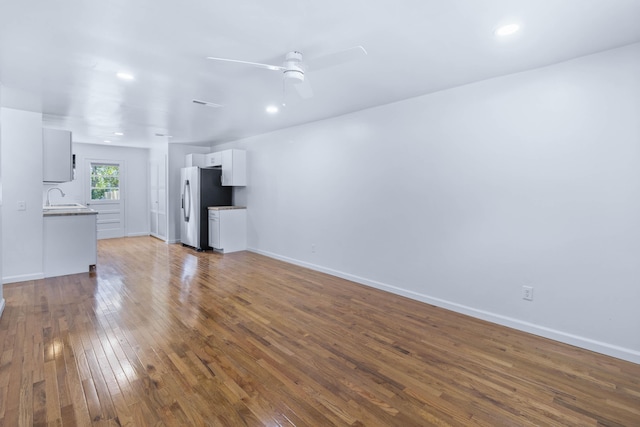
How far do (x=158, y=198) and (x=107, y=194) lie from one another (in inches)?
55.3

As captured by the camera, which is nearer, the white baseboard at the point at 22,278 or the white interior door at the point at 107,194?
the white baseboard at the point at 22,278

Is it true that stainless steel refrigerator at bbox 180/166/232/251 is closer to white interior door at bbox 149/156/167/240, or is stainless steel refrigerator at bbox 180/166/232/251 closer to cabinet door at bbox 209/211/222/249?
cabinet door at bbox 209/211/222/249

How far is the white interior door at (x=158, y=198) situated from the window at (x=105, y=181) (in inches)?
33.2

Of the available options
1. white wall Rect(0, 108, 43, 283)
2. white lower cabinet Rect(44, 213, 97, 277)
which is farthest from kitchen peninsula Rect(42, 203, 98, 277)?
white wall Rect(0, 108, 43, 283)

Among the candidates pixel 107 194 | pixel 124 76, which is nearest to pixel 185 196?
pixel 107 194

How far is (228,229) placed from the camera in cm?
661

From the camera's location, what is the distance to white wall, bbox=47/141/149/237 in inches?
309

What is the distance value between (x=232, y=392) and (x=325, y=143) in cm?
386

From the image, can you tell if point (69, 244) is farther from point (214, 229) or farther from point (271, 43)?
point (271, 43)

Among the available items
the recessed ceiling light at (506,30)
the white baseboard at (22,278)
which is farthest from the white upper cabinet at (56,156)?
the recessed ceiling light at (506,30)

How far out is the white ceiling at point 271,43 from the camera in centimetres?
202

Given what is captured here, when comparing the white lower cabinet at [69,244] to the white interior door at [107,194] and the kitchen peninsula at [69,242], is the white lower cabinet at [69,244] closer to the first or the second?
the kitchen peninsula at [69,242]

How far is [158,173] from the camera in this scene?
8234 mm

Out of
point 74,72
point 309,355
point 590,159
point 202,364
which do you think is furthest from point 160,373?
point 590,159
